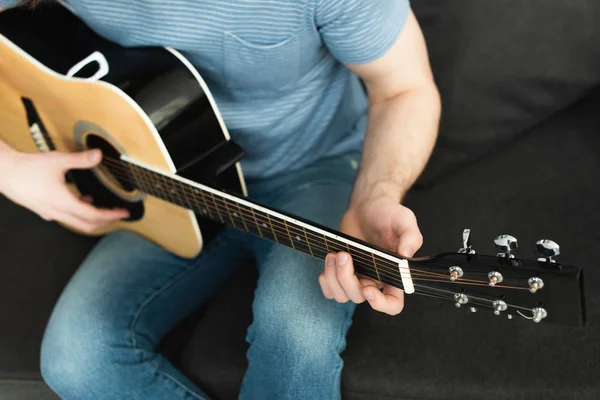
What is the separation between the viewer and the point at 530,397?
2.88 feet

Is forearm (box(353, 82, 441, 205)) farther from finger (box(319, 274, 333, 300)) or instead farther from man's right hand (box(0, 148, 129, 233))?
man's right hand (box(0, 148, 129, 233))

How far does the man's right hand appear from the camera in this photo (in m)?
1.03

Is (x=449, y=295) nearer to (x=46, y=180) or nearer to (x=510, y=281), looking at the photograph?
(x=510, y=281)

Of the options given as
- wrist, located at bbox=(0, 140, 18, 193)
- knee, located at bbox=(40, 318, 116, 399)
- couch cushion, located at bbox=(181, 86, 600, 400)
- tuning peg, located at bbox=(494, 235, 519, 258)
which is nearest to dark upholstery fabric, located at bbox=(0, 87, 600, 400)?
couch cushion, located at bbox=(181, 86, 600, 400)

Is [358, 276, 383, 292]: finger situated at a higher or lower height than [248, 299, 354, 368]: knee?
higher

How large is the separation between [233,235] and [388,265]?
440 mm

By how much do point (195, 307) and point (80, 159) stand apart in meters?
0.34

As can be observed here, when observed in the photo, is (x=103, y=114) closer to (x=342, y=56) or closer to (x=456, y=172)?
(x=342, y=56)

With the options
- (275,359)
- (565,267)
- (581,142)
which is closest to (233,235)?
(275,359)

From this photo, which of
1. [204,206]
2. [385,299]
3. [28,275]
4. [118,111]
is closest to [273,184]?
[204,206]

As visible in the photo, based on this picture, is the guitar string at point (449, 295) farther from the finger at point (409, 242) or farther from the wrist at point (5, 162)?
the wrist at point (5, 162)

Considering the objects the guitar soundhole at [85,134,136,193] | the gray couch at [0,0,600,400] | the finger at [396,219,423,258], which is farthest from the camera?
the guitar soundhole at [85,134,136,193]

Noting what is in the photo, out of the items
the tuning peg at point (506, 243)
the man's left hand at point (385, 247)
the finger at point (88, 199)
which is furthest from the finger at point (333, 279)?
the finger at point (88, 199)

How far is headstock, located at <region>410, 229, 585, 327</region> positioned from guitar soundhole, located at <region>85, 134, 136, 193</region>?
577 mm
